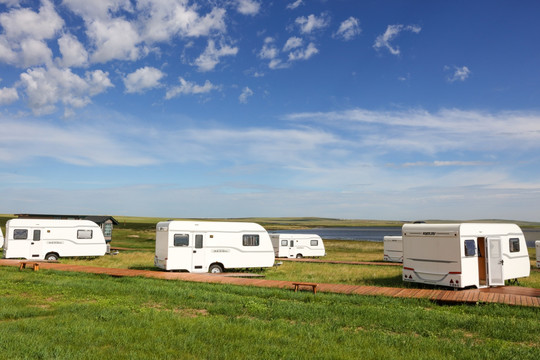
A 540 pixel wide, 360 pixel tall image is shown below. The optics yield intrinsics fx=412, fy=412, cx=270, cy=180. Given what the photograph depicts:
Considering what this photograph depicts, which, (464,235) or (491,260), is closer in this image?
(464,235)

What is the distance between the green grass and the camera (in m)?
7.24

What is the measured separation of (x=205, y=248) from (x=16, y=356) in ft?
43.3

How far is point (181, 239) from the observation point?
1931 centimetres

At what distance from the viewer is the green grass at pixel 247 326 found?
285 inches

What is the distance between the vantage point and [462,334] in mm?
8672

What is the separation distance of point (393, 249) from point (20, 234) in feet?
Result: 84.3

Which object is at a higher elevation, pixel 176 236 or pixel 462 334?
pixel 176 236

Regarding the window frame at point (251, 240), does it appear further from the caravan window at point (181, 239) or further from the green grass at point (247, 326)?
the green grass at point (247, 326)

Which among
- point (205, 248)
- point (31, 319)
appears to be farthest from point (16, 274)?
point (31, 319)

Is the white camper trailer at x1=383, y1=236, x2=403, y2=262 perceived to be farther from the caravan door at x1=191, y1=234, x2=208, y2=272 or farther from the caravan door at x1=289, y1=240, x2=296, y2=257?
the caravan door at x1=191, y1=234, x2=208, y2=272

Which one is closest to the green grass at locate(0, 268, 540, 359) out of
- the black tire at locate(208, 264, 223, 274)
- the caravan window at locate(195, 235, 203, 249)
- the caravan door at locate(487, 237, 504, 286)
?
the caravan door at locate(487, 237, 504, 286)

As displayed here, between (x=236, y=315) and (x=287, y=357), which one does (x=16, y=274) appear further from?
(x=287, y=357)

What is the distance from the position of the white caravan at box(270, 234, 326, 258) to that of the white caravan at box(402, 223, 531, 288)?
1935cm

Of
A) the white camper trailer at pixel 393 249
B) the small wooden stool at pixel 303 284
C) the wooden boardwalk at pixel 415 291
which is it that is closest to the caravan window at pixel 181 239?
the wooden boardwalk at pixel 415 291
